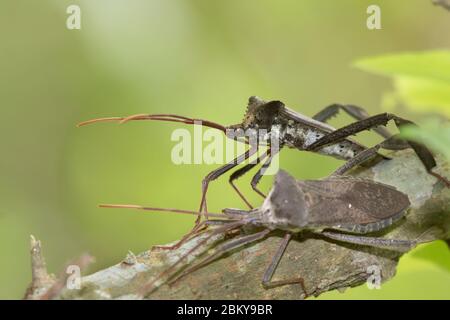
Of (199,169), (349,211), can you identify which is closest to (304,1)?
(199,169)

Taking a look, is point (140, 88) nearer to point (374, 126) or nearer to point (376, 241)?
point (374, 126)

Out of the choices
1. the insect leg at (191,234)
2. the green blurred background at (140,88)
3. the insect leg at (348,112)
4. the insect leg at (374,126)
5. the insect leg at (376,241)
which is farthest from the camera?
the green blurred background at (140,88)

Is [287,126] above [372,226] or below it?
above

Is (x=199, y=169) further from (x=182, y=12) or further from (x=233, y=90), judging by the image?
(x=182, y=12)

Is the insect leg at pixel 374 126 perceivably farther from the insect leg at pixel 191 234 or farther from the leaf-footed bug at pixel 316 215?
the insect leg at pixel 191 234

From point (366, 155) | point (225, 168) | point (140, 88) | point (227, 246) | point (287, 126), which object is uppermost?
point (140, 88)

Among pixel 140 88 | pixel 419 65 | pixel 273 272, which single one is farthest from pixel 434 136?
pixel 140 88

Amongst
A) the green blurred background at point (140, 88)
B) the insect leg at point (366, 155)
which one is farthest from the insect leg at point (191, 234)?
the green blurred background at point (140, 88)
